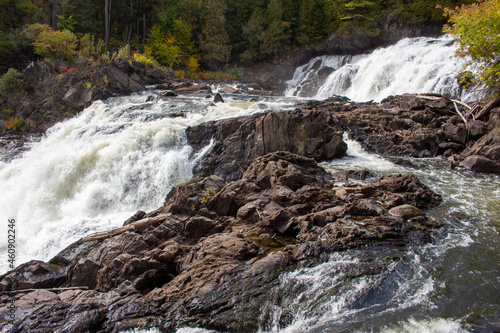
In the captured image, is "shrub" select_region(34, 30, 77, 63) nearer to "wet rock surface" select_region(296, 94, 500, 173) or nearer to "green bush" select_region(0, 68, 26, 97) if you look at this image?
"green bush" select_region(0, 68, 26, 97)

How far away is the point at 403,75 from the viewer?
20703 millimetres

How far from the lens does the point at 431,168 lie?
461 inches

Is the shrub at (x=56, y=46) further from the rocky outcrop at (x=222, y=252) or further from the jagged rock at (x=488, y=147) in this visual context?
the jagged rock at (x=488, y=147)

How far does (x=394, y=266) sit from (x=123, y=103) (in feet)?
62.0

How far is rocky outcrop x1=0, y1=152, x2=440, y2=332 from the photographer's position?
4.69 m

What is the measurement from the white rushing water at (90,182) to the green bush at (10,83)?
29.3ft

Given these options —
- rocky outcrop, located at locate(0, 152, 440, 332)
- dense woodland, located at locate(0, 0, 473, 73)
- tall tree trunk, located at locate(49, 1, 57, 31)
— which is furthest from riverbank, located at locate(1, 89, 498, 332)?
dense woodland, located at locate(0, 0, 473, 73)

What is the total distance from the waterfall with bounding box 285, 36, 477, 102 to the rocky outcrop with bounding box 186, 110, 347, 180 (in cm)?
842

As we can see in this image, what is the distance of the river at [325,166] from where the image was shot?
4.46 meters

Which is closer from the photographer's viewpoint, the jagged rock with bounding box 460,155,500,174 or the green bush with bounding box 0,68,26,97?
the jagged rock with bounding box 460,155,500,174

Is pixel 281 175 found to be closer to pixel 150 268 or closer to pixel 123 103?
pixel 150 268

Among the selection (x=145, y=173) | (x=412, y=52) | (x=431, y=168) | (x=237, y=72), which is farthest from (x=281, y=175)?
(x=237, y=72)

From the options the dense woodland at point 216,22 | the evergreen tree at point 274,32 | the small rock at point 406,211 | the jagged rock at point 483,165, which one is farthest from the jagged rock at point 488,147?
the evergreen tree at point 274,32

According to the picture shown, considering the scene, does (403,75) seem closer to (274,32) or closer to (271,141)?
(271,141)
